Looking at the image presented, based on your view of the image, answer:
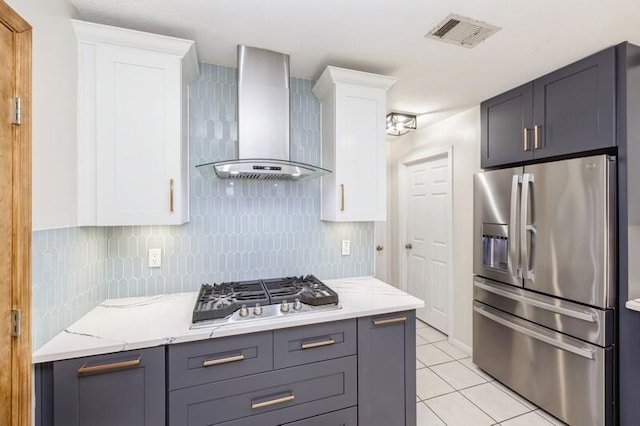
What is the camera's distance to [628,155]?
174 cm

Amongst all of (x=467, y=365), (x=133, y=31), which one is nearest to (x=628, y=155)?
(x=467, y=365)

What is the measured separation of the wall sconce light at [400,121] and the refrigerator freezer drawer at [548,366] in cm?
188

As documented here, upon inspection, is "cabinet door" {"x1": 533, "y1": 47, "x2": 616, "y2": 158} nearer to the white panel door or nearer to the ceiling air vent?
the ceiling air vent

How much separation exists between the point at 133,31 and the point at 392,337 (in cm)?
217

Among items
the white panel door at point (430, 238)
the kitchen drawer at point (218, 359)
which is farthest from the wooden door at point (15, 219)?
the white panel door at point (430, 238)

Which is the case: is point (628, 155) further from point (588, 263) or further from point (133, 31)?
point (133, 31)

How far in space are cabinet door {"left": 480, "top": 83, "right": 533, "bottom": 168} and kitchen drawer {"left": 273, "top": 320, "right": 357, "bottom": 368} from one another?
1898 mm

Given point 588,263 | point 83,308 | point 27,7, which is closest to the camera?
point 27,7

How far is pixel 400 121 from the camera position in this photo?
3.16m

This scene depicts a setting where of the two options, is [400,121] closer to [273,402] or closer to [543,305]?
[543,305]

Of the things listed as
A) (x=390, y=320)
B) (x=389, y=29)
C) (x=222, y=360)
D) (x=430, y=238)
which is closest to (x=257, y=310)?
(x=222, y=360)

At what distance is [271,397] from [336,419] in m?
0.40

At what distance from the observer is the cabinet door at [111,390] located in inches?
48.4

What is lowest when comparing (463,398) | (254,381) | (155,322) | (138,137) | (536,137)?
A: (463,398)
